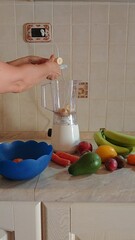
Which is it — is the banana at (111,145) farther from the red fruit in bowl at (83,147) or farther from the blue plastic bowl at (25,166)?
the blue plastic bowl at (25,166)

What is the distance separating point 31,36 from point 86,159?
643 mm

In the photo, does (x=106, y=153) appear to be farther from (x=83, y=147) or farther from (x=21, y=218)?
(x=21, y=218)

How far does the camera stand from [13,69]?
1.97 feet

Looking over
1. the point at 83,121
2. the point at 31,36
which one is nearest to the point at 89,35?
the point at 31,36

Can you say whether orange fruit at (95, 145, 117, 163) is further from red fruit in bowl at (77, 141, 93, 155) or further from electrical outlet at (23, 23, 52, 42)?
electrical outlet at (23, 23, 52, 42)

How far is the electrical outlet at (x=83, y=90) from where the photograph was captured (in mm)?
1074

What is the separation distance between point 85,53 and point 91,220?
72 centimetres

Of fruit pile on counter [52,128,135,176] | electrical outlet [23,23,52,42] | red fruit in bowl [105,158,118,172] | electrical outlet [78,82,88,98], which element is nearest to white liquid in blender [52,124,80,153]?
fruit pile on counter [52,128,135,176]

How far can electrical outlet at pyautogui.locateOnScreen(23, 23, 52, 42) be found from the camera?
3.34 ft

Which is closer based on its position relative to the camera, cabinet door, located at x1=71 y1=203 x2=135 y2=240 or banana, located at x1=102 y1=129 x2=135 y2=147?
cabinet door, located at x1=71 y1=203 x2=135 y2=240

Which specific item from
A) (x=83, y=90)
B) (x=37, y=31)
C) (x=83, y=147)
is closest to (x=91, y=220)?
(x=83, y=147)

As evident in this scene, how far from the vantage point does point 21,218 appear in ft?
1.97

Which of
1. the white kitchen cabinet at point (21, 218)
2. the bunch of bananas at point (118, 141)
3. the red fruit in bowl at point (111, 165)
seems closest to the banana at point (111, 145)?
the bunch of bananas at point (118, 141)

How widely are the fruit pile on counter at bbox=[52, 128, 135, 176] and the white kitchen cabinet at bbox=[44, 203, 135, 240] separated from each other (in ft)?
0.33
